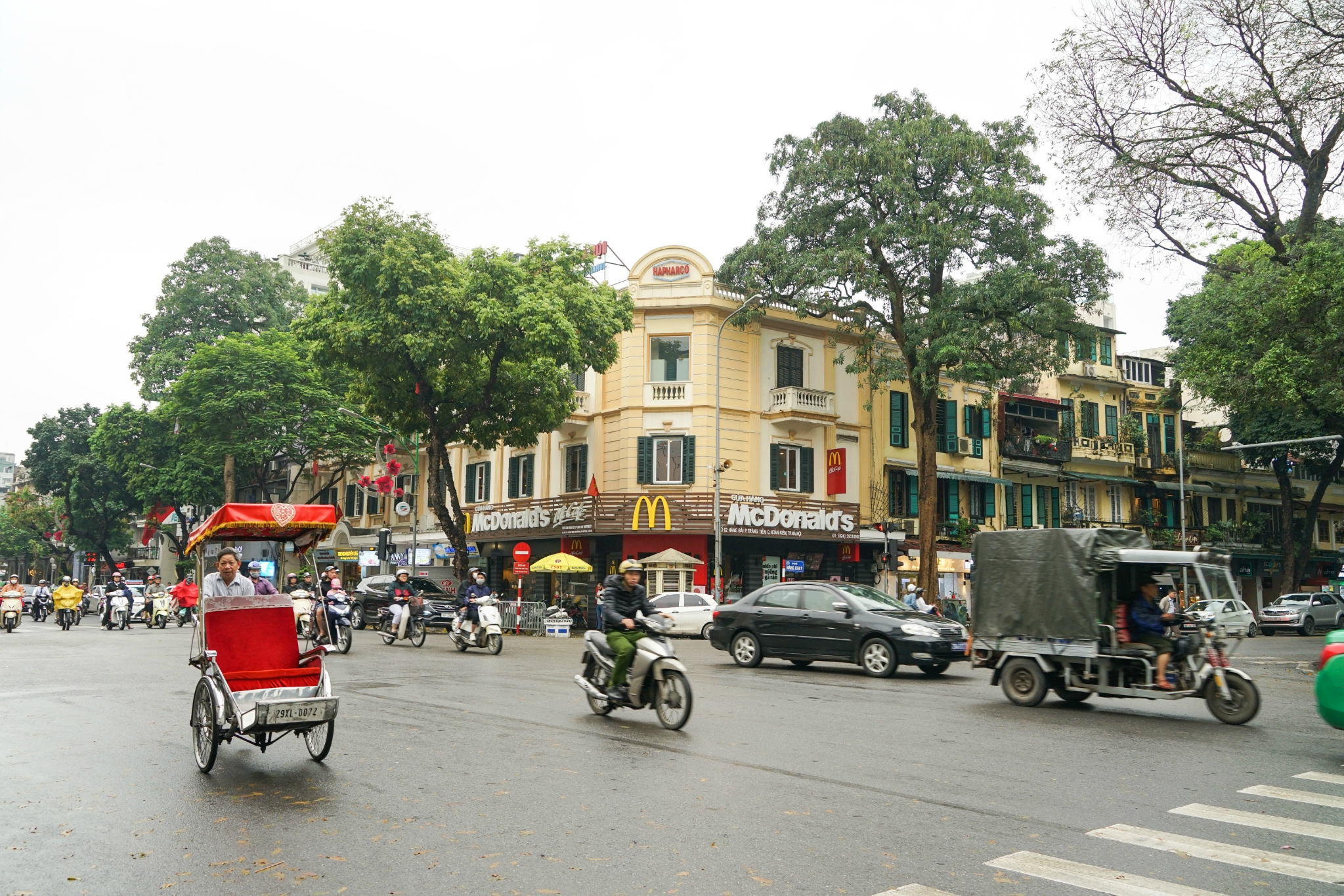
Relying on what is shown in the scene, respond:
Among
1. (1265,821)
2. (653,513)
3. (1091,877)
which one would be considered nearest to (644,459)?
(653,513)

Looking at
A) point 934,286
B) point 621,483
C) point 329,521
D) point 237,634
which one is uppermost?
point 934,286

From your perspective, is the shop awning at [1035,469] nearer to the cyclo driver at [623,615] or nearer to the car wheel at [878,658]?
the car wheel at [878,658]

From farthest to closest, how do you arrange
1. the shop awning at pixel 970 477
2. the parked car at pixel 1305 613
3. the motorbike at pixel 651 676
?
the shop awning at pixel 970 477, the parked car at pixel 1305 613, the motorbike at pixel 651 676

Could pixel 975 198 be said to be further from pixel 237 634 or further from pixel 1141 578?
pixel 237 634

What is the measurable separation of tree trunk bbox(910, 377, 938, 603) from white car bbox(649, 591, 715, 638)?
698 cm

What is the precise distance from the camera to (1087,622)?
12234 millimetres

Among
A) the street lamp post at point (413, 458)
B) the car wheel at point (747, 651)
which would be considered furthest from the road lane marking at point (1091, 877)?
the street lamp post at point (413, 458)

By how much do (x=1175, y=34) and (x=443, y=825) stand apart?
76.7 feet

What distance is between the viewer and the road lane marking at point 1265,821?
6301 mm

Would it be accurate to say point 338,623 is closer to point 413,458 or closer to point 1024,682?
point 1024,682

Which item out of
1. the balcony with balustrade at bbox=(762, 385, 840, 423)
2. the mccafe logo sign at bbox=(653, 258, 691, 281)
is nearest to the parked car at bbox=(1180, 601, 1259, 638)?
the balcony with balustrade at bbox=(762, 385, 840, 423)

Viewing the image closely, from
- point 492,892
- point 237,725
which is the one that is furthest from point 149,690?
point 492,892

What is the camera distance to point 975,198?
31.0 meters

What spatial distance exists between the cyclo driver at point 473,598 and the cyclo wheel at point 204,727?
43.7 ft
